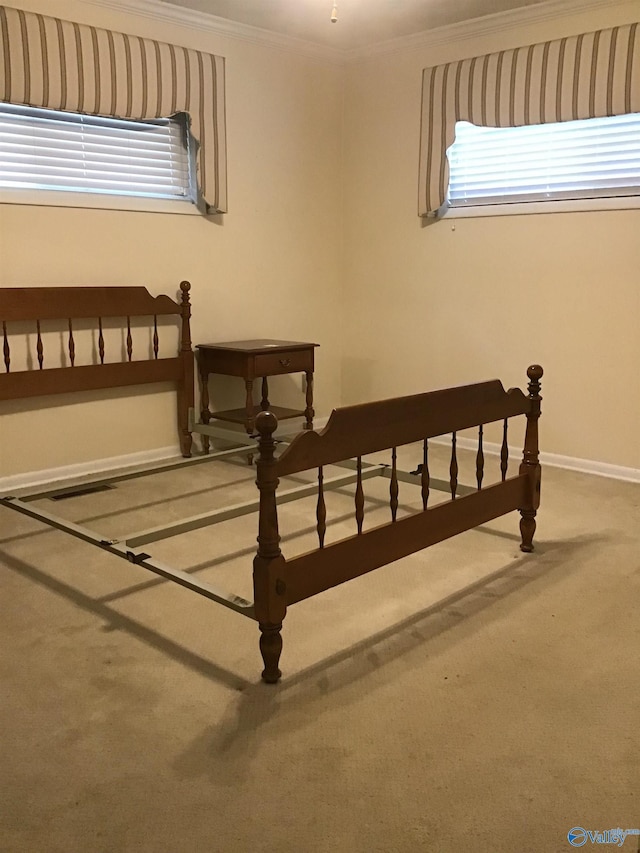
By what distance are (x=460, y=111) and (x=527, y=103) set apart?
45cm

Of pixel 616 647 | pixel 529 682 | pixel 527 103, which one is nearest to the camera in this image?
pixel 529 682

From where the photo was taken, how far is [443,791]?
5.49 ft

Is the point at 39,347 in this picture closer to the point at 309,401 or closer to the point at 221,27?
the point at 309,401

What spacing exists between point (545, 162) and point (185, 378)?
7.63 ft

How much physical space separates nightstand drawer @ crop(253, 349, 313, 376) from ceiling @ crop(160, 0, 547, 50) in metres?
1.83

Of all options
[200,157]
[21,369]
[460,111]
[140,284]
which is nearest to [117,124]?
[200,157]

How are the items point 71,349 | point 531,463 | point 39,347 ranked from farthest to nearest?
point 71,349 < point 39,347 < point 531,463

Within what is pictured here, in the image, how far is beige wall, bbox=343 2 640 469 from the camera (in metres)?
4.11

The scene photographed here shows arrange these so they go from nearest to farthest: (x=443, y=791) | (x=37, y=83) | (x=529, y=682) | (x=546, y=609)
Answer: (x=443, y=791)
(x=529, y=682)
(x=546, y=609)
(x=37, y=83)

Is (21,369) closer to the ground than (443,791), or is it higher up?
higher up

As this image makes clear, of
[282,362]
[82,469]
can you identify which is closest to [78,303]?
[82,469]

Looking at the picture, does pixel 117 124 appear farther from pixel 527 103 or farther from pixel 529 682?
pixel 529 682

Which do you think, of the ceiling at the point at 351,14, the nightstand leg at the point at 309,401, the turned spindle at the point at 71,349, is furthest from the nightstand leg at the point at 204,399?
the ceiling at the point at 351,14

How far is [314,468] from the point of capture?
275 centimetres
